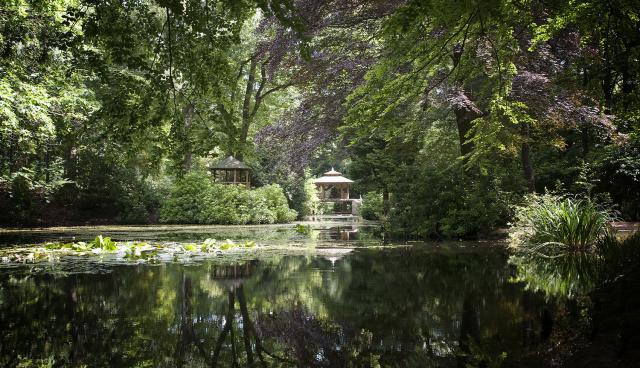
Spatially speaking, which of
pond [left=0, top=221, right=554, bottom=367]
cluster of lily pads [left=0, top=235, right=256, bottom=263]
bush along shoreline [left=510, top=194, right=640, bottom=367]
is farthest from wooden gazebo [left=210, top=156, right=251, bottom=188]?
pond [left=0, top=221, right=554, bottom=367]

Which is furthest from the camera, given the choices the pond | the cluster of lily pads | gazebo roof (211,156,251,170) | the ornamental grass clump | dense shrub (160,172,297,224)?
gazebo roof (211,156,251,170)

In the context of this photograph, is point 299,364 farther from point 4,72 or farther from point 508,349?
point 4,72

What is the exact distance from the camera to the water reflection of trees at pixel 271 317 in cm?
267

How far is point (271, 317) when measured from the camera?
3539mm

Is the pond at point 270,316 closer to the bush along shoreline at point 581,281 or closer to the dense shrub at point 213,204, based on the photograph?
the bush along shoreline at point 581,281

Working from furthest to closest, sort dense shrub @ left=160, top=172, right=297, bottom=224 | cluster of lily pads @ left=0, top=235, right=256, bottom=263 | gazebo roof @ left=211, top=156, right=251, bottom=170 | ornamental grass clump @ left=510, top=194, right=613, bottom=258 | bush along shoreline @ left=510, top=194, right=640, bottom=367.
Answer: gazebo roof @ left=211, top=156, right=251, bottom=170 → dense shrub @ left=160, top=172, right=297, bottom=224 → cluster of lily pads @ left=0, top=235, right=256, bottom=263 → ornamental grass clump @ left=510, top=194, right=613, bottom=258 → bush along shoreline @ left=510, top=194, right=640, bottom=367

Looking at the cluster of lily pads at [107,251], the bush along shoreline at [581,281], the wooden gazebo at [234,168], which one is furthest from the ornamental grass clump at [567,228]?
the wooden gazebo at [234,168]

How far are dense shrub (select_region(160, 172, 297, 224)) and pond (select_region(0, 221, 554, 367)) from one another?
533 inches

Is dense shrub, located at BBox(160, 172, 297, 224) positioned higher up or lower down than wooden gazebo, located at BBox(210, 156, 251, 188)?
lower down

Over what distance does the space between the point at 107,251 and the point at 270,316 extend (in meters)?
5.36

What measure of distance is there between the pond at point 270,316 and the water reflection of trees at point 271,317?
0.04ft

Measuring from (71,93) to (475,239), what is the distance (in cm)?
1109

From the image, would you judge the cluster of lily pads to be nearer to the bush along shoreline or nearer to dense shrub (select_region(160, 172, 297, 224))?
the bush along shoreline

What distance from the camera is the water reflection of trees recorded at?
8.77ft
